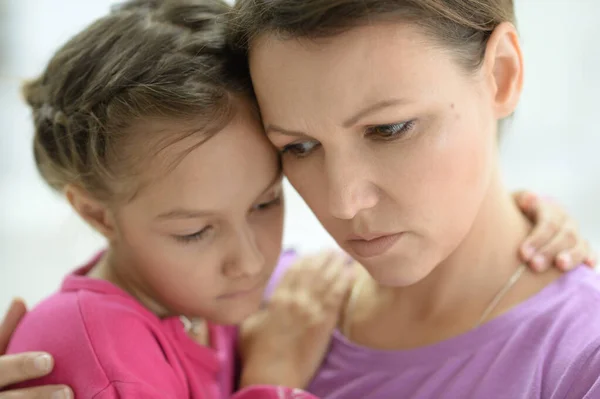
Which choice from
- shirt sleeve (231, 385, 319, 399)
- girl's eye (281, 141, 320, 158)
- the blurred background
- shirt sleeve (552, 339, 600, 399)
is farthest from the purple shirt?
the blurred background

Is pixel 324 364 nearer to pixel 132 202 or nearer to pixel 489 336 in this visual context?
pixel 489 336

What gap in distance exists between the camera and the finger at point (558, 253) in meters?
1.21

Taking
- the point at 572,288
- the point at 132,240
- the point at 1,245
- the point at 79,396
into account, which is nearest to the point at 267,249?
the point at 132,240

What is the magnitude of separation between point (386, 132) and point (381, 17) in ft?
0.54

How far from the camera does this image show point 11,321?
4.31 ft

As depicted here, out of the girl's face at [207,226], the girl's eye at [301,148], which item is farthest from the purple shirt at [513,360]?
the girl's eye at [301,148]

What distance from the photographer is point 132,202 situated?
1229 millimetres

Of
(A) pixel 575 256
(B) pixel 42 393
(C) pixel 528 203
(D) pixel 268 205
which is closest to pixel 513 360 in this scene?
(A) pixel 575 256

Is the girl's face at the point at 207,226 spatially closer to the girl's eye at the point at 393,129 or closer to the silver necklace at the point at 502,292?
the girl's eye at the point at 393,129

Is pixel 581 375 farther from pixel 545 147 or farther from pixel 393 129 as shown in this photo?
pixel 545 147

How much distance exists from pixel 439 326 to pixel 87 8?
6.40 feet

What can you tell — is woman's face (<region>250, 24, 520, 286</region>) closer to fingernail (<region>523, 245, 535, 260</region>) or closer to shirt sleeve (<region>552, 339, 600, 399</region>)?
fingernail (<region>523, 245, 535, 260</region>)

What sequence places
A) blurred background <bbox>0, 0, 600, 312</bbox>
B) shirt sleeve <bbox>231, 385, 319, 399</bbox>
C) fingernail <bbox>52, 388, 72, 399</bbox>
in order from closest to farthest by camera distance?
fingernail <bbox>52, 388, 72, 399</bbox> → shirt sleeve <bbox>231, 385, 319, 399</bbox> → blurred background <bbox>0, 0, 600, 312</bbox>

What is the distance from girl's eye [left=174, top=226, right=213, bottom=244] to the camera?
1242 millimetres
